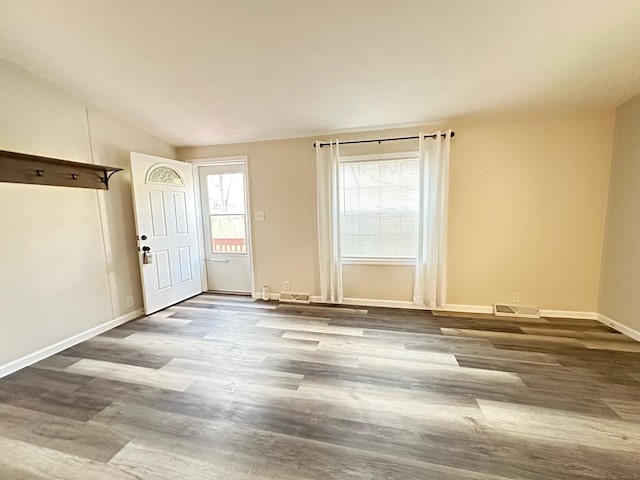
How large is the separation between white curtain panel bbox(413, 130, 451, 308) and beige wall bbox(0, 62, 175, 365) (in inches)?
148

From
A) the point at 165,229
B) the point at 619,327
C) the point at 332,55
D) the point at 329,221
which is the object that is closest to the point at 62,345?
the point at 165,229

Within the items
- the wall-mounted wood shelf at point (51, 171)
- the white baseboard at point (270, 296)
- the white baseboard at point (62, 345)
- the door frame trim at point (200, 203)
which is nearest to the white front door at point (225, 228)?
the door frame trim at point (200, 203)

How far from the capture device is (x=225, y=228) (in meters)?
4.40

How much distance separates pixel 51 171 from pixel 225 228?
215cm

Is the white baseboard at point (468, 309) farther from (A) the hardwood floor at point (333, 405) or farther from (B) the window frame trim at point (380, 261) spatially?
(B) the window frame trim at point (380, 261)

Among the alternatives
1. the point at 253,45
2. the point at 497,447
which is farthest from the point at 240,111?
the point at 497,447

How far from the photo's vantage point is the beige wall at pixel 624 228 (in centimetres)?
267

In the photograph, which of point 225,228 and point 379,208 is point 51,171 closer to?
point 225,228

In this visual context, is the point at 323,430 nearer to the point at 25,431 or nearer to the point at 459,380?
the point at 459,380

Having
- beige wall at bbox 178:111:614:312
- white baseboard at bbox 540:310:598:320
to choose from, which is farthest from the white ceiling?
white baseboard at bbox 540:310:598:320

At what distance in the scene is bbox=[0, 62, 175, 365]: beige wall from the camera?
2.37 metres

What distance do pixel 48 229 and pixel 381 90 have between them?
357 centimetres

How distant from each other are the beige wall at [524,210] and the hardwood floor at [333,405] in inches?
21.6

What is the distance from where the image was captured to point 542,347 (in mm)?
2553
